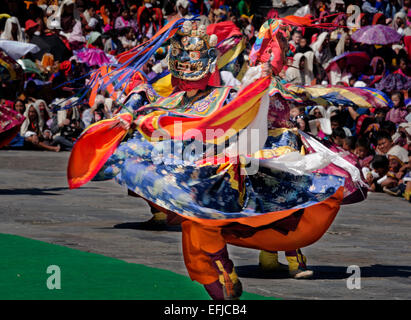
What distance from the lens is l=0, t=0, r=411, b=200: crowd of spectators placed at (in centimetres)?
1226

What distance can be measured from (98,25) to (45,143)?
14.4 feet

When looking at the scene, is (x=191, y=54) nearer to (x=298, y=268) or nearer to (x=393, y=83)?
(x=298, y=268)

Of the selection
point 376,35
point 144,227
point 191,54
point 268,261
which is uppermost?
point 191,54

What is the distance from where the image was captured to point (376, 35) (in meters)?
15.4

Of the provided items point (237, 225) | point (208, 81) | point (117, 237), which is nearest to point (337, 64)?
point (117, 237)

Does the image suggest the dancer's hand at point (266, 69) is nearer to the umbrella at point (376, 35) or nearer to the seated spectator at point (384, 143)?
the seated spectator at point (384, 143)

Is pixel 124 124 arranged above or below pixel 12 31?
above

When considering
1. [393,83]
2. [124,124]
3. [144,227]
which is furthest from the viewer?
[393,83]

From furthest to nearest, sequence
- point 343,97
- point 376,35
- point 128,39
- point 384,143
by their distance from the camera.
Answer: point 128,39, point 376,35, point 384,143, point 343,97

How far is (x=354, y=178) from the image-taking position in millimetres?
5945

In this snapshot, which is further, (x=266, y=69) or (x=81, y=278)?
(x=266, y=69)

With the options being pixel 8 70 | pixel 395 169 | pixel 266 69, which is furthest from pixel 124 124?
pixel 395 169

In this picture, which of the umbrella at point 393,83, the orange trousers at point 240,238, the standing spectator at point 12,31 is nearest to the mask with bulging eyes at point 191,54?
the orange trousers at point 240,238

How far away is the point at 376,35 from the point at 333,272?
988 cm
